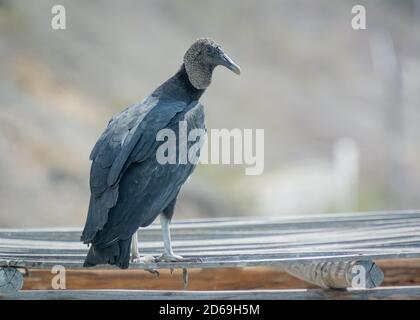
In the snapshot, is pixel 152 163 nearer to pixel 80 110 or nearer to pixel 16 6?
pixel 80 110

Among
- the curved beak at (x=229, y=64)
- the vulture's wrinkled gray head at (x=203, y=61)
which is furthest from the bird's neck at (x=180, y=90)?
the curved beak at (x=229, y=64)

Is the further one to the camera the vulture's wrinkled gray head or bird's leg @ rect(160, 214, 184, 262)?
the vulture's wrinkled gray head

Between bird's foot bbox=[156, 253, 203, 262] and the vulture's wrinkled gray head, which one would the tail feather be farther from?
the vulture's wrinkled gray head

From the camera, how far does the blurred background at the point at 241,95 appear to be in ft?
36.8

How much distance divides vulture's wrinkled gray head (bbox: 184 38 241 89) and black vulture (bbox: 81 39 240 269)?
1.00 ft

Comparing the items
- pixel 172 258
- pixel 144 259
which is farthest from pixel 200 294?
pixel 144 259

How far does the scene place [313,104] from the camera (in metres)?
14.4

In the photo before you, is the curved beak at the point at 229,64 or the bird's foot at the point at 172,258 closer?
the bird's foot at the point at 172,258

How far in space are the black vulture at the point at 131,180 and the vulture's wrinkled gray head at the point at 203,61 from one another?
0.30 m

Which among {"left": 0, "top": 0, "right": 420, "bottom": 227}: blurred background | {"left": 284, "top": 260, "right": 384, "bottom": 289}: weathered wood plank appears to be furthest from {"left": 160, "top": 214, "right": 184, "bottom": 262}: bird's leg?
{"left": 0, "top": 0, "right": 420, "bottom": 227}: blurred background

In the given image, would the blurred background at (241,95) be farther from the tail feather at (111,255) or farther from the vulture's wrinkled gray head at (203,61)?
Result: the tail feather at (111,255)

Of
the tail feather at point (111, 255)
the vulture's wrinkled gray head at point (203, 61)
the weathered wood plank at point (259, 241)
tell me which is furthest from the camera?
the vulture's wrinkled gray head at point (203, 61)

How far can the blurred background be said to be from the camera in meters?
11.2
